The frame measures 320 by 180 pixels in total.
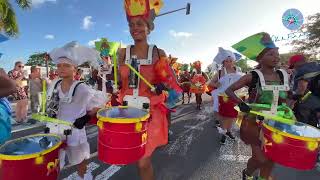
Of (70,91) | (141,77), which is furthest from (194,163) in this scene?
(70,91)

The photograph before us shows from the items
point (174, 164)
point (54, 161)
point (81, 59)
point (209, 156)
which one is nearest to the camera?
point (54, 161)

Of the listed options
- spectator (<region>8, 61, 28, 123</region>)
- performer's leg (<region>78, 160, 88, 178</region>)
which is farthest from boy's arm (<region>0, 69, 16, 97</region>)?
spectator (<region>8, 61, 28, 123</region>)

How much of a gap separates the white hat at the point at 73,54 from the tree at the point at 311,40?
147 ft

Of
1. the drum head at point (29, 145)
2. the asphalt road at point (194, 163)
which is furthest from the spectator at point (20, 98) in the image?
the drum head at point (29, 145)

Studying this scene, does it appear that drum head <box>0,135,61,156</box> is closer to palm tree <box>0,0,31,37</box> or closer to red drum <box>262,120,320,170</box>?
red drum <box>262,120,320,170</box>

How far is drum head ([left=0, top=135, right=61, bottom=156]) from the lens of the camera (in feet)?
9.64

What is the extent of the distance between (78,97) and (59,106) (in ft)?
0.79

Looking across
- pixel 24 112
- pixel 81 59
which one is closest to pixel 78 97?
pixel 81 59

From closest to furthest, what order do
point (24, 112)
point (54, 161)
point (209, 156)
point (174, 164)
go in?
point (54, 161)
point (174, 164)
point (209, 156)
point (24, 112)

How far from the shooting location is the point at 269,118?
3.31 m

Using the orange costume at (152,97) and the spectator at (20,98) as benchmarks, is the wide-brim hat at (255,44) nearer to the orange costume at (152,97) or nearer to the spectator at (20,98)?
the orange costume at (152,97)

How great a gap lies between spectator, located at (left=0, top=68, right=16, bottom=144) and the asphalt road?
206cm

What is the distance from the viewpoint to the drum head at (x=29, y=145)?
9.64 feet

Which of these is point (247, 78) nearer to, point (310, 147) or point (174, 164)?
point (310, 147)
